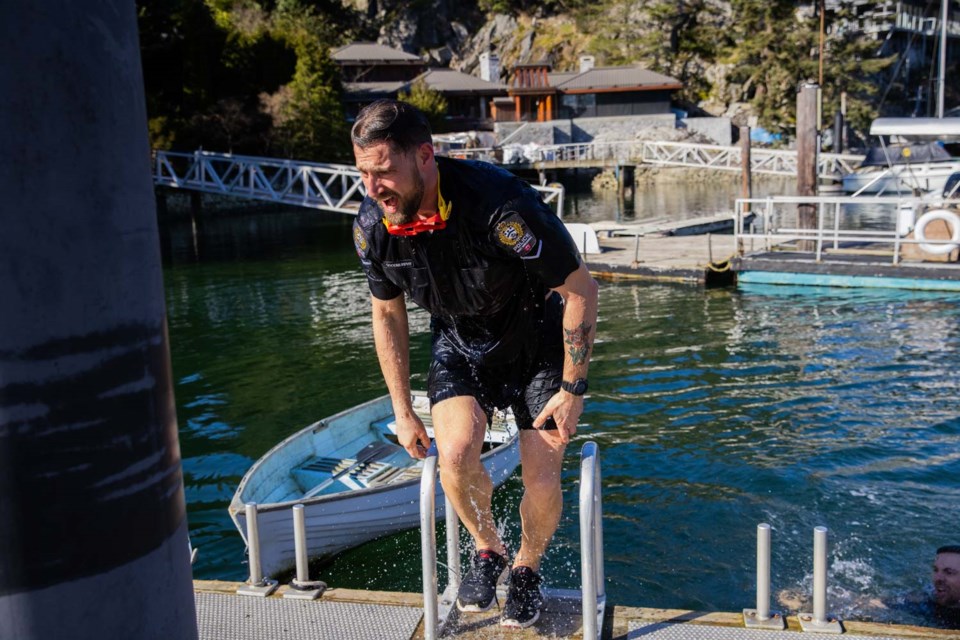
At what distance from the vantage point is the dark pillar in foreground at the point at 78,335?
143cm

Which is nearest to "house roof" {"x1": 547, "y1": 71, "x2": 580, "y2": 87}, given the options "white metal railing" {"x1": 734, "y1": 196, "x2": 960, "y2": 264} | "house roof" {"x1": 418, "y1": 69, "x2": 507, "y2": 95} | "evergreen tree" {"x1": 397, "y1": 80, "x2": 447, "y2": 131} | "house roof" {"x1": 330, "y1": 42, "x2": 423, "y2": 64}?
"house roof" {"x1": 418, "y1": 69, "x2": 507, "y2": 95}

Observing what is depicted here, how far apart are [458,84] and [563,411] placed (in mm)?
68663

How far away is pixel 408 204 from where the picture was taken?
3760mm

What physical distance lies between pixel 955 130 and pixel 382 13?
68235 mm

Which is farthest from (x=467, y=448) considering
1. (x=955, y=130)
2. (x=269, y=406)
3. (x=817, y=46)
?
(x=817, y=46)

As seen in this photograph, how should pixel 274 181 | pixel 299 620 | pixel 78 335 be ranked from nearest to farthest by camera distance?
1. pixel 78 335
2. pixel 299 620
3. pixel 274 181

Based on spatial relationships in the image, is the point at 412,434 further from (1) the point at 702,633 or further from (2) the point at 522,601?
(1) the point at 702,633

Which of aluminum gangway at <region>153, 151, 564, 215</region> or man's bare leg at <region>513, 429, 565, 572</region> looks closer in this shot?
man's bare leg at <region>513, 429, 565, 572</region>

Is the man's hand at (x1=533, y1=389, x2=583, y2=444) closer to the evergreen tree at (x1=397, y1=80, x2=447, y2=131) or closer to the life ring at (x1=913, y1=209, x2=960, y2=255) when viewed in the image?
the life ring at (x1=913, y1=209, x2=960, y2=255)

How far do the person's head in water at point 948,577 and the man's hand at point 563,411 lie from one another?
3.47 m

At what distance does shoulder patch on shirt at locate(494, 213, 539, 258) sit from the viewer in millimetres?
3822

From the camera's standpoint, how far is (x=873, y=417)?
12039 millimetres

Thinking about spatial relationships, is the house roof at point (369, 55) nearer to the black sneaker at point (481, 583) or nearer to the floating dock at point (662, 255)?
the floating dock at point (662, 255)

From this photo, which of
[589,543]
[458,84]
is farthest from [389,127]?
[458,84]
